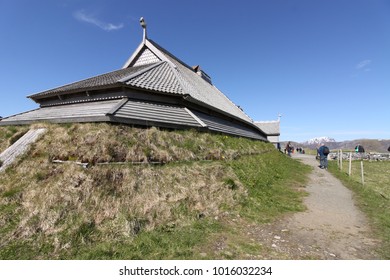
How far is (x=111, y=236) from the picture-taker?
5.10 metres

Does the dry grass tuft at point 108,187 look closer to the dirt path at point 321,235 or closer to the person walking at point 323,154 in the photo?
the dirt path at point 321,235

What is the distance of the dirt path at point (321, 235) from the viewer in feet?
15.5

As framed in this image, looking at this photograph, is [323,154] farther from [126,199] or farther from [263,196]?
[126,199]

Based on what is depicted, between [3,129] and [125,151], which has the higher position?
[3,129]

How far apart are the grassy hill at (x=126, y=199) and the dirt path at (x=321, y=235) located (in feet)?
1.61

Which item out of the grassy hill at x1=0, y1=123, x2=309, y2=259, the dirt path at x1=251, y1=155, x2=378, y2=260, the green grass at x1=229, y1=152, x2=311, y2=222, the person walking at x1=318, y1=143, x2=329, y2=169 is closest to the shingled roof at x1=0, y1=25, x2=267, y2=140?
the grassy hill at x1=0, y1=123, x2=309, y2=259

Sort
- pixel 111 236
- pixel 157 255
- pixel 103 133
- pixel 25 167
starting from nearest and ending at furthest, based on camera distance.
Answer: pixel 157 255
pixel 111 236
pixel 25 167
pixel 103 133

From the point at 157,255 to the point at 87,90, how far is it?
11.3 m

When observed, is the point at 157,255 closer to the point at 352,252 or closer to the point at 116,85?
the point at 352,252

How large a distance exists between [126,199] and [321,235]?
19.0 feet

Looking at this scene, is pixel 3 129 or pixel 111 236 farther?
pixel 3 129

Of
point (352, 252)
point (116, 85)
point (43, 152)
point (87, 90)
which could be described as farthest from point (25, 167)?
point (352, 252)

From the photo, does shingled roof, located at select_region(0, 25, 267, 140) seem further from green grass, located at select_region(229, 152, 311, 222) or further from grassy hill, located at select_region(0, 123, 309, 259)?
green grass, located at select_region(229, 152, 311, 222)
